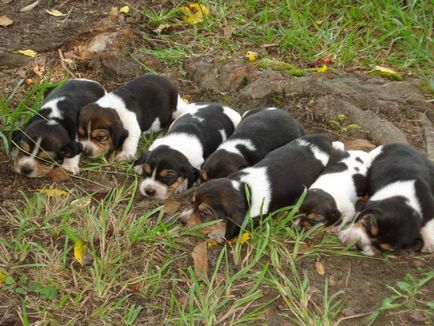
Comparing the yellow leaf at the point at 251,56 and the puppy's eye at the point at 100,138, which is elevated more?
the yellow leaf at the point at 251,56

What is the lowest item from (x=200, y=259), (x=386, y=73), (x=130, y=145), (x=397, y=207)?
(x=130, y=145)

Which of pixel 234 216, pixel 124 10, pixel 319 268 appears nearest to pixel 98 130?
pixel 234 216

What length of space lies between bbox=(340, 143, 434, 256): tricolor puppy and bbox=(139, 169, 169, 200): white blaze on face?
1.81 m

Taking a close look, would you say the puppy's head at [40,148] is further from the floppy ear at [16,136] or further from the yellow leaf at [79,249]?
the yellow leaf at [79,249]

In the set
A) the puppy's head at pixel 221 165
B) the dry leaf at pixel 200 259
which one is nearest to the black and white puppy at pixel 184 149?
the puppy's head at pixel 221 165

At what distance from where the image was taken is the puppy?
590cm

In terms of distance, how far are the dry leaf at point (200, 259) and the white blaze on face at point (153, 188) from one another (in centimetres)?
91

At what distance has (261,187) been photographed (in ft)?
19.6

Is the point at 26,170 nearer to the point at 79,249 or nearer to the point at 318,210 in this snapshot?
the point at 79,249

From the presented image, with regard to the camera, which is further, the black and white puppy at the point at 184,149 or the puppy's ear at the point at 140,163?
the puppy's ear at the point at 140,163

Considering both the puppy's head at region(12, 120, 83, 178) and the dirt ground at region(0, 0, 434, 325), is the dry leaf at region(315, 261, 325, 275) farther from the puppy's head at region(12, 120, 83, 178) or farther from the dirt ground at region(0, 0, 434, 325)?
the puppy's head at region(12, 120, 83, 178)

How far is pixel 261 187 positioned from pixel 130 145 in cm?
188

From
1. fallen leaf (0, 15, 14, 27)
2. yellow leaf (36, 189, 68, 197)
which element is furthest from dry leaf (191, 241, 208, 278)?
fallen leaf (0, 15, 14, 27)

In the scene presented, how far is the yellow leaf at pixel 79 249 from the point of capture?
5.41 metres
